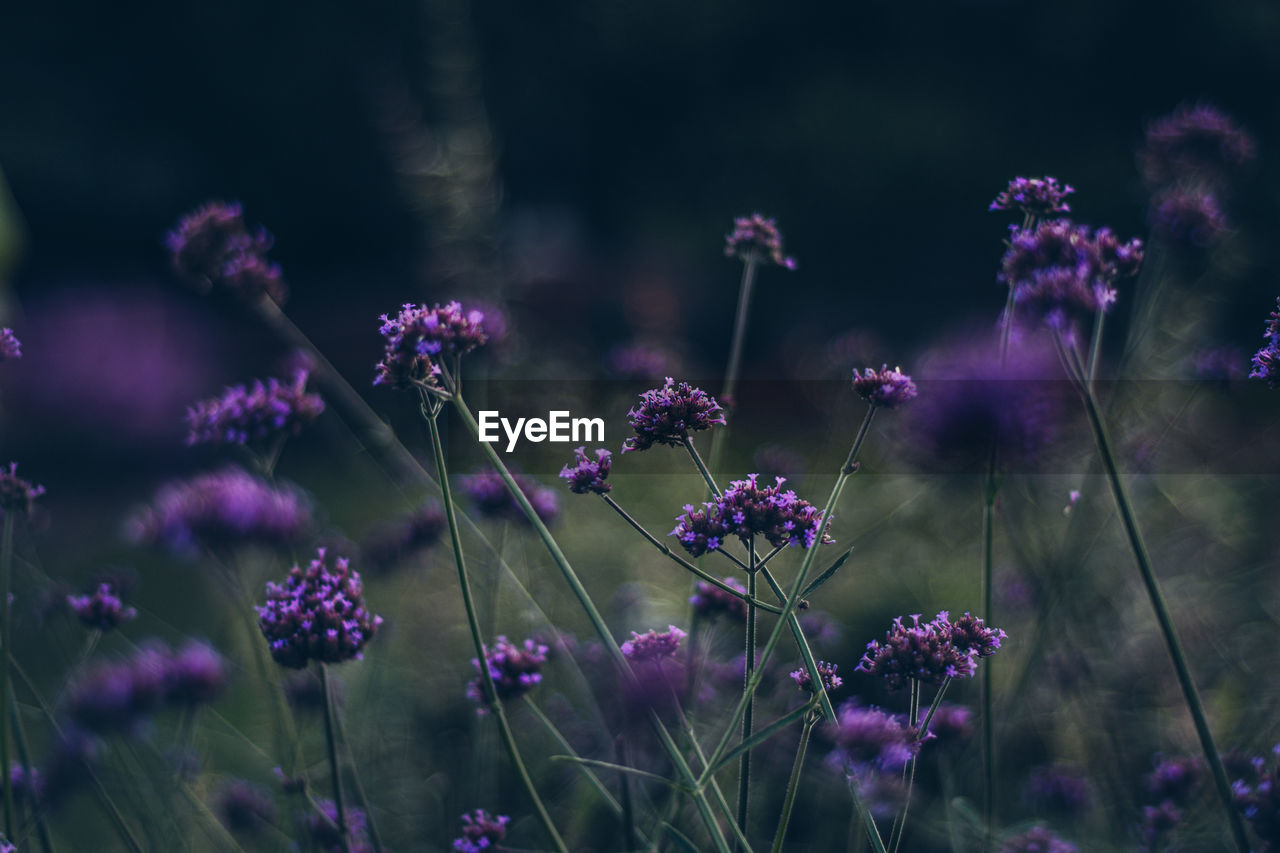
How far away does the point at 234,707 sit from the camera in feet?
9.15

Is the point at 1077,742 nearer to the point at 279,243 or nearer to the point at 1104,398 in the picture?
the point at 1104,398

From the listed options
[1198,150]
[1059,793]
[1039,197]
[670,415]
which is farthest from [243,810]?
[1198,150]

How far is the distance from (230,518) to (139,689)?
27 cm

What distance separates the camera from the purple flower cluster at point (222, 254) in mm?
1437

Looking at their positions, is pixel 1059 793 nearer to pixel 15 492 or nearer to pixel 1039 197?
pixel 1039 197

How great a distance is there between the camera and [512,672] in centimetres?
102

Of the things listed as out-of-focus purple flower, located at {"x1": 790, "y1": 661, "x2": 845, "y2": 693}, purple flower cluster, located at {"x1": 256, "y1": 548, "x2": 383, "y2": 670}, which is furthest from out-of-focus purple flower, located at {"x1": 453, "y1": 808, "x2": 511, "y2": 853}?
out-of-focus purple flower, located at {"x1": 790, "y1": 661, "x2": 845, "y2": 693}

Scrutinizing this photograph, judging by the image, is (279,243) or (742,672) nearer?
(742,672)

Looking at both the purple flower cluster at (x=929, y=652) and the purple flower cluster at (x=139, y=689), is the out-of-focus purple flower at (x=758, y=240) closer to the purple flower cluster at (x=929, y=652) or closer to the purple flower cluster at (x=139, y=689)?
the purple flower cluster at (x=929, y=652)

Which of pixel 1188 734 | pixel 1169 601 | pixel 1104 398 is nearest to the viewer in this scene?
pixel 1104 398

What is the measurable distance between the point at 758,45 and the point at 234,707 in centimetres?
508

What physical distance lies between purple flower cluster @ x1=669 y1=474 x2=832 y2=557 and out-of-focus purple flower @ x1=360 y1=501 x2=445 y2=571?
0.73 m

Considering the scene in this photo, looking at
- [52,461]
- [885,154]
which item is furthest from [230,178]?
[885,154]

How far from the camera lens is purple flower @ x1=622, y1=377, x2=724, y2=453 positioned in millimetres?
902
